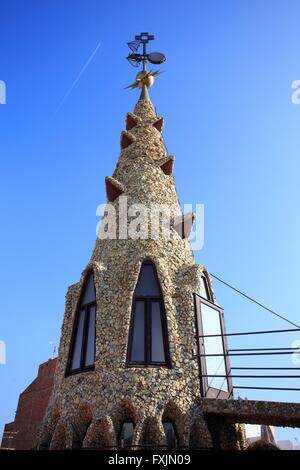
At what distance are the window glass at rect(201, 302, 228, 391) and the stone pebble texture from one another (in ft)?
2.06

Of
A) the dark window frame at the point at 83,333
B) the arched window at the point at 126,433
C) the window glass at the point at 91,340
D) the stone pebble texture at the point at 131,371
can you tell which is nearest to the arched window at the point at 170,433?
the stone pebble texture at the point at 131,371

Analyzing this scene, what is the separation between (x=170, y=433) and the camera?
386 inches

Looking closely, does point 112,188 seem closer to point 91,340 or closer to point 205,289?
point 205,289

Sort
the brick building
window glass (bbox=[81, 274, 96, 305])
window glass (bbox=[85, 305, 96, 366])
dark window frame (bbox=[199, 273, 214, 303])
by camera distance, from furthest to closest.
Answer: the brick building, dark window frame (bbox=[199, 273, 214, 303]), window glass (bbox=[81, 274, 96, 305]), window glass (bbox=[85, 305, 96, 366])

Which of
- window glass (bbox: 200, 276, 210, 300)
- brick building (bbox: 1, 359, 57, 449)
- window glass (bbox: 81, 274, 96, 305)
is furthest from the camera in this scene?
brick building (bbox: 1, 359, 57, 449)

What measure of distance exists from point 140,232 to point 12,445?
539 inches

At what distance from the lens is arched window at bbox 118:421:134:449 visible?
30.9 ft

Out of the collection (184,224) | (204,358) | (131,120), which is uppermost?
(131,120)

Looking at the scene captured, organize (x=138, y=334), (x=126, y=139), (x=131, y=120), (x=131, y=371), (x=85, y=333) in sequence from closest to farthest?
1. (x=131, y=371)
2. (x=138, y=334)
3. (x=85, y=333)
4. (x=126, y=139)
5. (x=131, y=120)

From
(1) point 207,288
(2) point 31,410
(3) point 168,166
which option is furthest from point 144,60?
(2) point 31,410

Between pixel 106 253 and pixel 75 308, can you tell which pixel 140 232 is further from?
pixel 75 308

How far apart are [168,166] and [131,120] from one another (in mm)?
2798

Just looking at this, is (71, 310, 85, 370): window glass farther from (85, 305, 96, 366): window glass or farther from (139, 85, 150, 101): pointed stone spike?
(139, 85, 150, 101): pointed stone spike

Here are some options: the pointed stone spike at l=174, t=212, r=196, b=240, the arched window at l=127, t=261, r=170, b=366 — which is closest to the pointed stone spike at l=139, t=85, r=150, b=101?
the pointed stone spike at l=174, t=212, r=196, b=240
